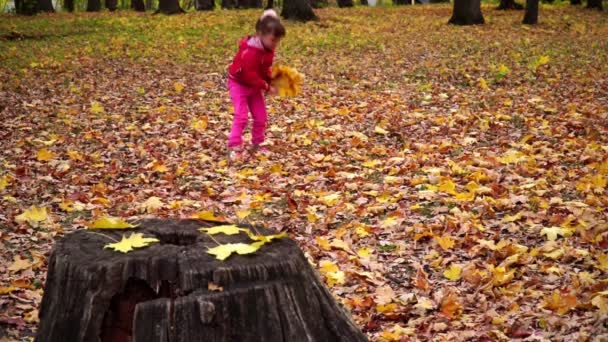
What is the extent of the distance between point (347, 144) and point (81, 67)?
9.16 m

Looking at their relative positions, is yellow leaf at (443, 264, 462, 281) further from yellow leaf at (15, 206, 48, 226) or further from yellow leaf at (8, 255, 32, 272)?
yellow leaf at (15, 206, 48, 226)

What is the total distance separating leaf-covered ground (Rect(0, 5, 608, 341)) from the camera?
4.53 m

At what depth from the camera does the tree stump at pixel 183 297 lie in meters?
2.62

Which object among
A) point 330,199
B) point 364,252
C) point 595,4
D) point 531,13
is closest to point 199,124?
point 330,199

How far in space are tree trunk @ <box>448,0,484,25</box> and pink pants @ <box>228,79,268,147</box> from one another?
48.9 feet

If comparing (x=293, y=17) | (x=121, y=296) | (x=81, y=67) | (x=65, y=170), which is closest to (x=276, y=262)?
(x=121, y=296)

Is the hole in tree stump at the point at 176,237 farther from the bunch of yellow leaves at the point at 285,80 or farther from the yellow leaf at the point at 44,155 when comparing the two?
the yellow leaf at the point at 44,155

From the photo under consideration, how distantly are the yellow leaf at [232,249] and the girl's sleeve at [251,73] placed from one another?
5.07m

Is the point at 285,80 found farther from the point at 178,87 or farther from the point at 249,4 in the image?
the point at 249,4

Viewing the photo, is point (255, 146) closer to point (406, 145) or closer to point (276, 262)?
point (406, 145)

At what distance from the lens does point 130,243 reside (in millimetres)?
2891

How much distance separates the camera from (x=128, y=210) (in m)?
6.46

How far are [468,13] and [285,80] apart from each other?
15.2 meters

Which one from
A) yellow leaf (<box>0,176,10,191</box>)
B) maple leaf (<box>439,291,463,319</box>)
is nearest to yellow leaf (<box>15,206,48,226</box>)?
yellow leaf (<box>0,176,10,191</box>)
